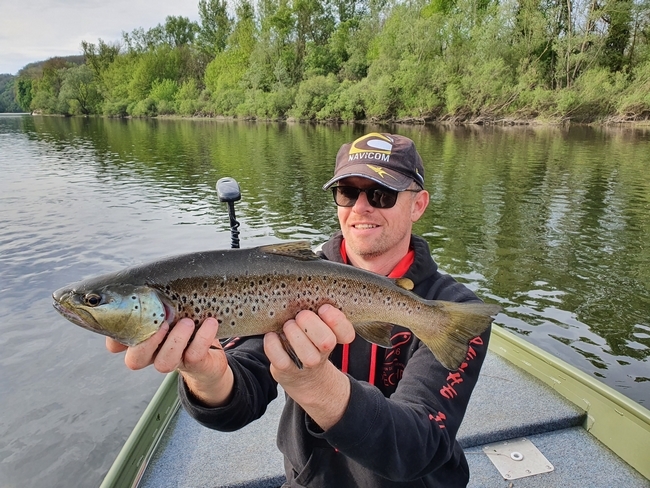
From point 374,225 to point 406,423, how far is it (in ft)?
3.76

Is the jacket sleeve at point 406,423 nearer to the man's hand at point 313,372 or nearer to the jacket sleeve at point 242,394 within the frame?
the man's hand at point 313,372

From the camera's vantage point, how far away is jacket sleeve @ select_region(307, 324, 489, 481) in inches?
72.8

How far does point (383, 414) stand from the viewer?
1.89 m

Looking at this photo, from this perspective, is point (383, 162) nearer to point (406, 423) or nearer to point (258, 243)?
point (406, 423)

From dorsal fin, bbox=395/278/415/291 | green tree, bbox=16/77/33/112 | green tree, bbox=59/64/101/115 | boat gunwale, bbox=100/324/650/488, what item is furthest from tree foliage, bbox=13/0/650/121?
green tree, bbox=16/77/33/112

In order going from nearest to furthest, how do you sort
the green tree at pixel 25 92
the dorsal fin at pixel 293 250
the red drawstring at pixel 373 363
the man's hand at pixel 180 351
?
1. the man's hand at pixel 180 351
2. the dorsal fin at pixel 293 250
3. the red drawstring at pixel 373 363
4. the green tree at pixel 25 92

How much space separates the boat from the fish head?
73.0 inches

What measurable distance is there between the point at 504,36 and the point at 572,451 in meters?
59.9

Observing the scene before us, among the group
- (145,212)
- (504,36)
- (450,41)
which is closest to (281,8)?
(450,41)

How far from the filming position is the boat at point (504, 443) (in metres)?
3.49

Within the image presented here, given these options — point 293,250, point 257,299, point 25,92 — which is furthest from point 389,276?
point 25,92

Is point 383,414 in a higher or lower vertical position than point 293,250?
lower

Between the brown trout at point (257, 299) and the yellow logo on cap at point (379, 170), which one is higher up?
the yellow logo on cap at point (379, 170)

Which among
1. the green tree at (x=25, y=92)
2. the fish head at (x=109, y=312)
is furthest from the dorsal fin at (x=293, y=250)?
the green tree at (x=25, y=92)
